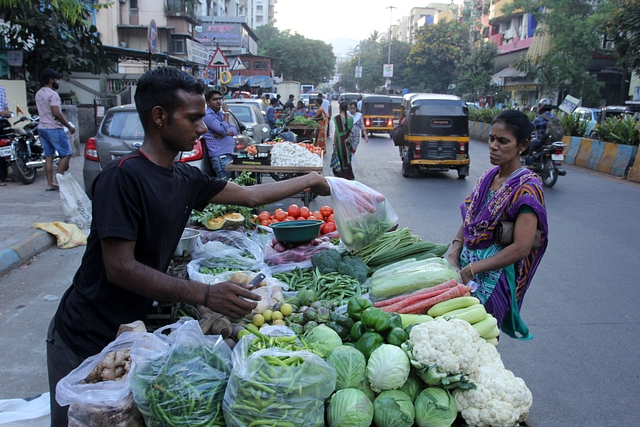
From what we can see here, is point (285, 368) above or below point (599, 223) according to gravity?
above

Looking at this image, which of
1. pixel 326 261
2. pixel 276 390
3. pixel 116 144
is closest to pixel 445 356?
pixel 276 390

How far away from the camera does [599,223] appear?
9203 mm

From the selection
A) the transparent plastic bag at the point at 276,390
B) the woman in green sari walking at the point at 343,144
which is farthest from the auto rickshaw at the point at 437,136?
the transparent plastic bag at the point at 276,390

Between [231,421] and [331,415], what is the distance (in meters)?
0.41

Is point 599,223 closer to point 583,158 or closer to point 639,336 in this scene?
point 639,336

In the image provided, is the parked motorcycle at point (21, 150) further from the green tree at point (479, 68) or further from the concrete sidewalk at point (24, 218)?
the green tree at point (479, 68)

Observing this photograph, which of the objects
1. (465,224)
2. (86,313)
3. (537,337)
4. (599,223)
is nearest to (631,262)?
(599,223)

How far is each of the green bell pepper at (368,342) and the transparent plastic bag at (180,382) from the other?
0.61 meters

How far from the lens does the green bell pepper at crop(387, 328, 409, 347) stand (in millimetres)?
2330

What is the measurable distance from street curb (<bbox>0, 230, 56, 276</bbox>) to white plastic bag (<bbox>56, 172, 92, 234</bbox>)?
0.48 m

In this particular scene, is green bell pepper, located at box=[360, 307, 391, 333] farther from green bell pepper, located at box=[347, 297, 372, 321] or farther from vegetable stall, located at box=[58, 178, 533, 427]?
green bell pepper, located at box=[347, 297, 372, 321]

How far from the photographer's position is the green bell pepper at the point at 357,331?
7.98ft

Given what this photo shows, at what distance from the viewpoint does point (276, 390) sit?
182 cm

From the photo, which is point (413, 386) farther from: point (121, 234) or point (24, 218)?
point (24, 218)
